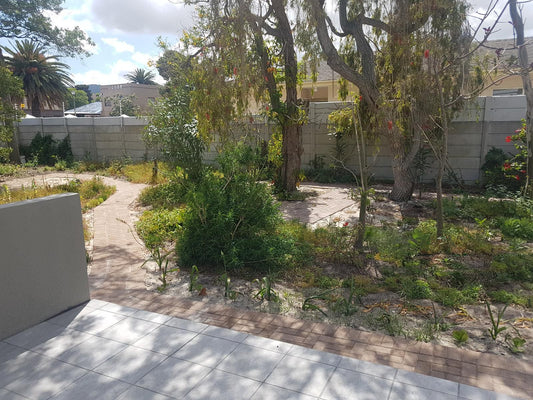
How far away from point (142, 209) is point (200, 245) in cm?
431

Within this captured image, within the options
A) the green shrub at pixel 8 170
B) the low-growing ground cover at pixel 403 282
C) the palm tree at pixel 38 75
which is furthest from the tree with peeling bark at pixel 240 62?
the palm tree at pixel 38 75

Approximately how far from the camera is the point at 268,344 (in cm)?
345

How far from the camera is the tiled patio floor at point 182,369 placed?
2.81 m

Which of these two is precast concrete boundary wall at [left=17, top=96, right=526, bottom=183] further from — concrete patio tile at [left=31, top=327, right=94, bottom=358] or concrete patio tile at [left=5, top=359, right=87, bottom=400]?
concrete patio tile at [left=5, top=359, right=87, bottom=400]

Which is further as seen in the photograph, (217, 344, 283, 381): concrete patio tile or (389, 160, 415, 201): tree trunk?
(389, 160, 415, 201): tree trunk

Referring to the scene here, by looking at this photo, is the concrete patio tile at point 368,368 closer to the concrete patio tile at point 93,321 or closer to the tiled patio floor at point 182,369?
the tiled patio floor at point 182,369

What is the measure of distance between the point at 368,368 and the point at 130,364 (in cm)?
178

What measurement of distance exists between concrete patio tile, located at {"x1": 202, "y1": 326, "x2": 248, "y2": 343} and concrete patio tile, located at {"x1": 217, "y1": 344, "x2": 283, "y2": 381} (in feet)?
0.51

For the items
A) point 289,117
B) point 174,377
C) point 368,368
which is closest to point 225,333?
point 174,377

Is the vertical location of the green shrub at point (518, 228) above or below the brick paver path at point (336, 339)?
Answer: above

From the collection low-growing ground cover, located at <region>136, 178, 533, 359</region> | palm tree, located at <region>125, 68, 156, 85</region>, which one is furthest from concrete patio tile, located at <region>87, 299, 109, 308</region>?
palm tree, located at <region>125, 68, 156, 85</region>

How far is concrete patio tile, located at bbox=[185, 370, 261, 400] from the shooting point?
2777mm

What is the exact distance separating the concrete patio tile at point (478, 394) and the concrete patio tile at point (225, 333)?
5.55 feet

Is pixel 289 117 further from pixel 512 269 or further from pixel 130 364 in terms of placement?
pixel 130 364
